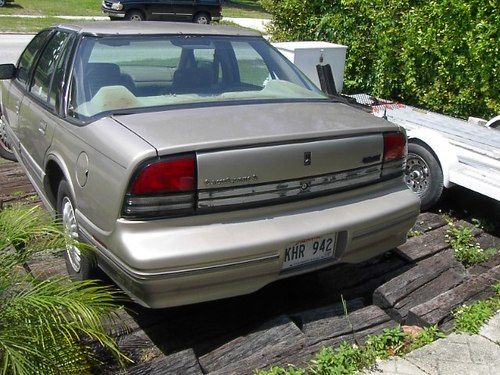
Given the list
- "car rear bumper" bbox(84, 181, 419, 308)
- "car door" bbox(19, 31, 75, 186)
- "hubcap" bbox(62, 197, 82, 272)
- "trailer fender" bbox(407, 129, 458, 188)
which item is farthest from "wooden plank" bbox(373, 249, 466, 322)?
"car door" bbox(19, 31, 75, 186)

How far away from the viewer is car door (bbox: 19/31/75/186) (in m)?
4.17

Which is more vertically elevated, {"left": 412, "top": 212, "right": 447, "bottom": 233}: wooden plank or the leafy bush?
the leafy bush

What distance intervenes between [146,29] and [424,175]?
2.70m

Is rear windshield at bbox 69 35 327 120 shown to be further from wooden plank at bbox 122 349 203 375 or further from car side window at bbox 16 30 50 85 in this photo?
wooden plank at bbox 122 349 203 375

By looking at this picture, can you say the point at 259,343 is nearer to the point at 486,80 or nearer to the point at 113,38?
the point at 113,38

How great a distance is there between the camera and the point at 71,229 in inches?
153

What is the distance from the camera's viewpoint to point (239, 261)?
3.13 meters

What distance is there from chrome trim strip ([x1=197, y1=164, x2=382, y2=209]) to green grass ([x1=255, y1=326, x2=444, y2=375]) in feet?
2.87

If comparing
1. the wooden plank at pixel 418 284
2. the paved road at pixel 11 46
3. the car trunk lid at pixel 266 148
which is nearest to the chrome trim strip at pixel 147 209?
the car trunk lid at pixel 266 148

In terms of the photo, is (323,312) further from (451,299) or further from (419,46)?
(419,46)

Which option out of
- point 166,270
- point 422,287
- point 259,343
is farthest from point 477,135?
point 166,270

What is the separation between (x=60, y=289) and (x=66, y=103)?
1.56 m

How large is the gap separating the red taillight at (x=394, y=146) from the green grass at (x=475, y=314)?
1045mm

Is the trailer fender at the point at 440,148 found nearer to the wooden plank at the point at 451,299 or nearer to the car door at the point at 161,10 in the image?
the wooden plank at the point at 451,299
